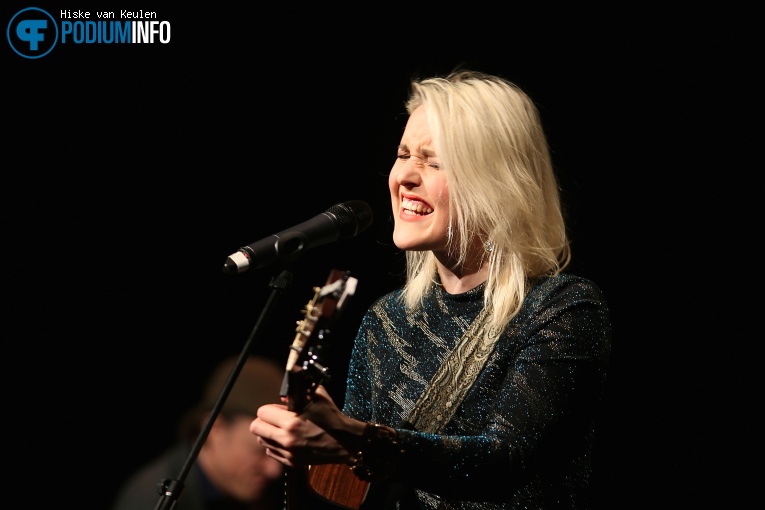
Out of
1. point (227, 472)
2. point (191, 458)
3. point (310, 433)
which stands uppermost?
point (310, 433)

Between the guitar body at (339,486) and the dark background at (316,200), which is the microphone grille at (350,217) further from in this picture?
the dark background at (316,200)

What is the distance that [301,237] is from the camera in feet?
5.35

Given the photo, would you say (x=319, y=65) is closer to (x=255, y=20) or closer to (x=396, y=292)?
(x=255, y=20)

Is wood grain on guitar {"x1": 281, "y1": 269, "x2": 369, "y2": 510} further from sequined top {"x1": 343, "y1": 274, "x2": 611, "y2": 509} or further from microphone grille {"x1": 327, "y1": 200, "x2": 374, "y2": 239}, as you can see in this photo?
microphone grille {"x1": 327, "y1": 200, "x2": 374, "y2": 239}

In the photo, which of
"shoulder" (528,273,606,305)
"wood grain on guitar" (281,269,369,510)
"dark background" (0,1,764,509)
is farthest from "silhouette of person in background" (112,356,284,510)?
"wood grain on guitar" (281,269,369,510)

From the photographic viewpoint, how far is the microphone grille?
1745 mm

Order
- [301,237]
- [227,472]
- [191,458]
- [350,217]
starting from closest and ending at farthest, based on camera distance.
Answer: [191,458]
[301,237]
[350,217]
[227,472]

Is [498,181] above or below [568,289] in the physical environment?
above

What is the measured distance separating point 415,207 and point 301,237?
0.46 meters

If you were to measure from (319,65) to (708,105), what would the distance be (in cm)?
142

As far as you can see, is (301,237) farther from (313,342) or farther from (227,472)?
(227,472)

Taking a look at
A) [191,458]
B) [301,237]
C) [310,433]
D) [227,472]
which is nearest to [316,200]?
[227,472]

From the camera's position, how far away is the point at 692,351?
2.75 m

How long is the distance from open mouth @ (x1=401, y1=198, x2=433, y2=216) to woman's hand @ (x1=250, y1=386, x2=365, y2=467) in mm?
686
